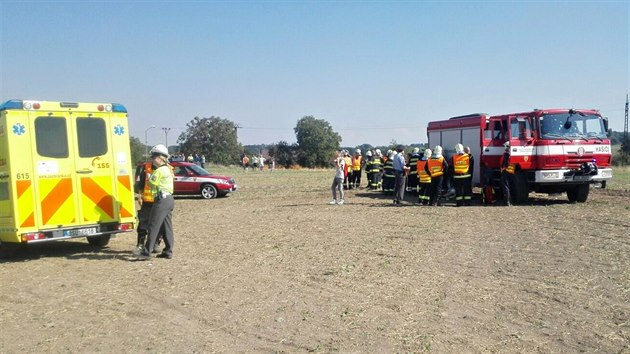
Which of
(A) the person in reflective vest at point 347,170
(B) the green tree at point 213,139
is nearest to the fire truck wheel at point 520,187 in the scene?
(A) the person in reflective vest at point 347,170

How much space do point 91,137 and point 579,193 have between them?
14.0 m

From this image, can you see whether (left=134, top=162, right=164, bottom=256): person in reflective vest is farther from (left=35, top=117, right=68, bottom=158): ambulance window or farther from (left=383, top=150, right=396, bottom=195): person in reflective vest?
(left=383, top=150, right=396, bottom=195): person in reflective vest

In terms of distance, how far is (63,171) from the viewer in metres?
9.90

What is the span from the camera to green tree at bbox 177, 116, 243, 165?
93.5 m

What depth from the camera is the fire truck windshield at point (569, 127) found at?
648 inches

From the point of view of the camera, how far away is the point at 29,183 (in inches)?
375

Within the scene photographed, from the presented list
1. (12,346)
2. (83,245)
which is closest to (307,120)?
(83,245)

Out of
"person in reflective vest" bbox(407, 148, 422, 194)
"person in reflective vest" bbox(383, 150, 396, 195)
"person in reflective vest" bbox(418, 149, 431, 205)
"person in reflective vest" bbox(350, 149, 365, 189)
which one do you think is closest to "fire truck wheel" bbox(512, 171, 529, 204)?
"person in reflective vest" bbox(418, 149, 431, 205)

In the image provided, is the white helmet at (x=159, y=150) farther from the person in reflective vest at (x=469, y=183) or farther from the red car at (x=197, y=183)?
the red car at (x=197, y=183)

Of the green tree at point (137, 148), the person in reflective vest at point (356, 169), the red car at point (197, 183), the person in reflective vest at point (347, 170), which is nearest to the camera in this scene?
the red car at point (197, 183)

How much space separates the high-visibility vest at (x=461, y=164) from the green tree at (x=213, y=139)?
77854 millimetres

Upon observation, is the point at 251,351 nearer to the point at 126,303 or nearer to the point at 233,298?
the point at 233,298

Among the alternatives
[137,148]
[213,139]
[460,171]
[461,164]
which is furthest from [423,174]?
[213,139]

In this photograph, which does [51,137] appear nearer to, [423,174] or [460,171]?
[423,174]
